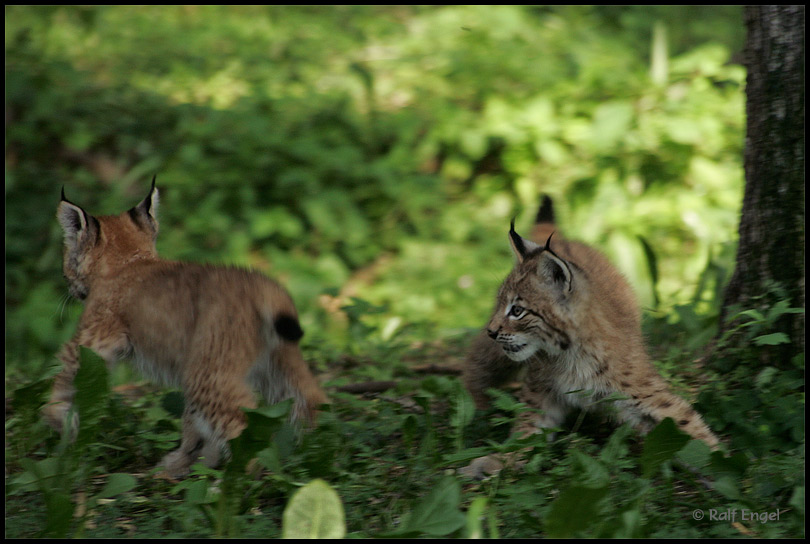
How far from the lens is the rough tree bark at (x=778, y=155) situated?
4250 mm

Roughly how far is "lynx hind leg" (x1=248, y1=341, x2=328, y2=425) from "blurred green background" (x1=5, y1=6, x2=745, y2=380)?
258 centimetres

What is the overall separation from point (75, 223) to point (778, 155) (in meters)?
3.52

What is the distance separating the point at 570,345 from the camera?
4168mm

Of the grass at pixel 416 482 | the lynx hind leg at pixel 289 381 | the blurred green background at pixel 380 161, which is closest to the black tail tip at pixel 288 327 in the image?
the lynx hind leg at pixel 289 381

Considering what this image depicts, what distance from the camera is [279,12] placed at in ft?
39.0

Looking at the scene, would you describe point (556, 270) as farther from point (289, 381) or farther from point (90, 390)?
point (90, 390)

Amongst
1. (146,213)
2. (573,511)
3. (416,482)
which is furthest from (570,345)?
(146,213)

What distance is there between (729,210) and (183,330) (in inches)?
208

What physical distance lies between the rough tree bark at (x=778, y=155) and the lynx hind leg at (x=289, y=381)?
2.26m

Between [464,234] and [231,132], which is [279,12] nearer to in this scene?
[231,132]

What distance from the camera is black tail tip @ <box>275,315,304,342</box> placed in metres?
4.13

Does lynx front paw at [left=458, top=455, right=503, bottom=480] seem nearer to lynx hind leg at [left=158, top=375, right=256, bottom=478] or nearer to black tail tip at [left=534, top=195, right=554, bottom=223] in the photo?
lynx hind leg at [left=158, top=375, right=256, bottom=478]

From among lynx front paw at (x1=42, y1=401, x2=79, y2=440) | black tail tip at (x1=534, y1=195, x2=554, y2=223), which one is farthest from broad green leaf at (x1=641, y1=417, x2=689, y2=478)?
lynx front paw at (x1=42, y1=401, x2=79, y2=440)

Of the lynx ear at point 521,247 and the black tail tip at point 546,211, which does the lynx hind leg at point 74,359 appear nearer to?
the lynx ear at point 521,247
